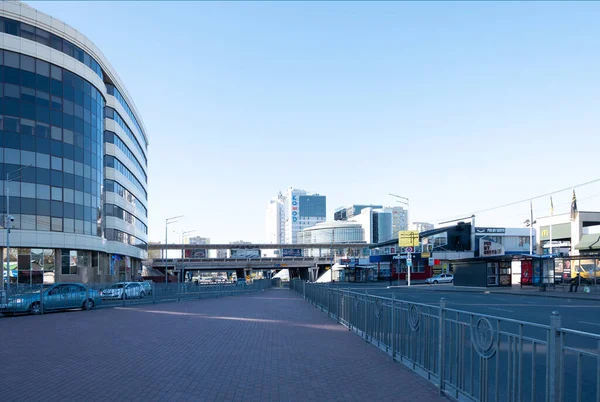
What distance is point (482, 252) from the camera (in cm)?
5547

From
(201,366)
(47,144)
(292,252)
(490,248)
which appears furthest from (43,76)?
(292,252)

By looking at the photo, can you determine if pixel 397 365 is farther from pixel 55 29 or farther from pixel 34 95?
pixel 55 29

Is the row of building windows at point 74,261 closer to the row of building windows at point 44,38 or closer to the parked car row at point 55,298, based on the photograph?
the row of building windows at point 44,38

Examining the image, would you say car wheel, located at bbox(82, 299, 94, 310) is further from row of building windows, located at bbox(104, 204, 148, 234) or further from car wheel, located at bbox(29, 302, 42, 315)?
row of building windows, located at bbox(104, 204, 148, 234)

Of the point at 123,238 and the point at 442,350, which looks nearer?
the point at 442,350

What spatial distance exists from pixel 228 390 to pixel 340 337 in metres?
6.14

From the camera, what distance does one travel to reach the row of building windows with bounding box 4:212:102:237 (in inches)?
1624

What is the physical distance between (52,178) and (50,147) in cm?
→ 258

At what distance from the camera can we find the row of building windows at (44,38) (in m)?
40.6

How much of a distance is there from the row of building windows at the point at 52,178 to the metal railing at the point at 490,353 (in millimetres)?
38379

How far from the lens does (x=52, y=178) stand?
42.9m

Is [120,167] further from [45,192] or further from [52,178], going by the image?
[45,192]

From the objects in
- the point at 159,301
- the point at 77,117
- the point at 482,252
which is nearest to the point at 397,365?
the point at 159,301

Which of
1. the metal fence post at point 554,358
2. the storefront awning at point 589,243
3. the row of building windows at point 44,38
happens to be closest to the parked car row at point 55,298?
the metal fence post at point 554,358
